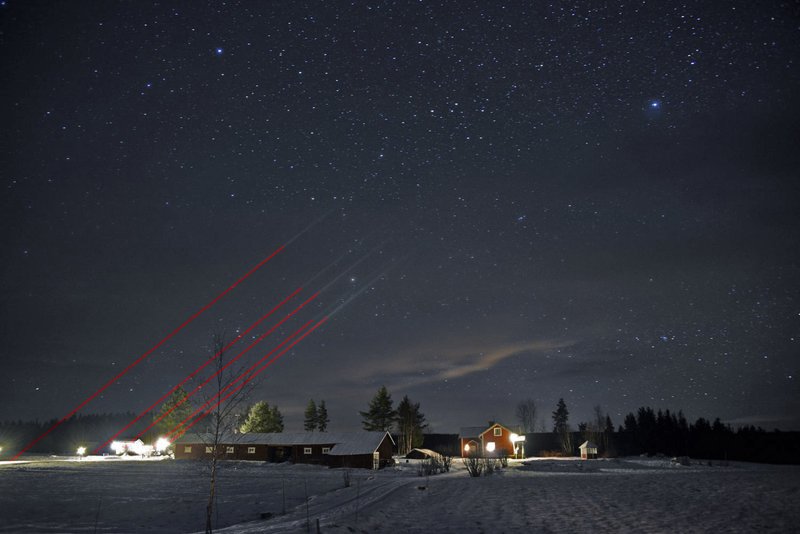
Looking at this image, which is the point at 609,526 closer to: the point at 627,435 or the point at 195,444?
the point at 195,444

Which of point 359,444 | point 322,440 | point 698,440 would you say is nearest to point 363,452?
point 359,444

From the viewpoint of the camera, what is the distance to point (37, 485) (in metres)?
31.7

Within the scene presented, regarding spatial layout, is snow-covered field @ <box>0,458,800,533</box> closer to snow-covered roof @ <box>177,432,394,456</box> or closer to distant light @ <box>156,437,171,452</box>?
snow-covered roof @ <box>177,432,394,456</box>

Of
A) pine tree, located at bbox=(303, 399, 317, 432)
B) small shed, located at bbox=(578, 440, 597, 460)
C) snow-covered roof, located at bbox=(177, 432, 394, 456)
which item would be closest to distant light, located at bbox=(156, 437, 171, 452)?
snow-covered roof, located at bbox=(177, 432, 394, 456)

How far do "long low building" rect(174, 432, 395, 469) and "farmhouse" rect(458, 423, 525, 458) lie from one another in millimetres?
17622

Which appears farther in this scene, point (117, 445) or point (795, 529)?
point (117, 445)

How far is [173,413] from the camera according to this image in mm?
77938

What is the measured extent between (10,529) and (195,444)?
5021 cm

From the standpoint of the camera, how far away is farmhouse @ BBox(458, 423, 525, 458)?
71.8 metres

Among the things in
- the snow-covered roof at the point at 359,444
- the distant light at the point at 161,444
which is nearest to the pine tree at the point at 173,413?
the distant light at the point at 161,444

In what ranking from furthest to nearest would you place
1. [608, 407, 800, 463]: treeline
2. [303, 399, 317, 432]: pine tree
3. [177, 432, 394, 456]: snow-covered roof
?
[303, 399, 317, 432]: pine tree < [608, 407, 800, 463]: treeline < [177, 432, 394, 456]: snow-covered roof

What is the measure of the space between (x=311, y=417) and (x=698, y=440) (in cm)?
6422

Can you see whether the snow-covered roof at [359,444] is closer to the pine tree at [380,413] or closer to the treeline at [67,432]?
the pine tree at [380,413]

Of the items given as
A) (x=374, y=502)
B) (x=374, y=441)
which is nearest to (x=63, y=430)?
(x=374, y=441)
